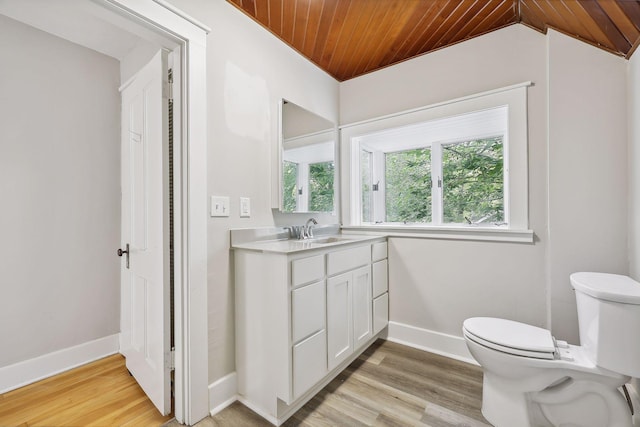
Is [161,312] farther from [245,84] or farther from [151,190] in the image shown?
[245,84]

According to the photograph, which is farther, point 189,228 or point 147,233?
point 147,233

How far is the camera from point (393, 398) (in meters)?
1.63

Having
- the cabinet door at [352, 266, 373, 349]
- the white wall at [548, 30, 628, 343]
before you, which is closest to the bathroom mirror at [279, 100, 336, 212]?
the cabinet door at [352, 266, 373, 349]

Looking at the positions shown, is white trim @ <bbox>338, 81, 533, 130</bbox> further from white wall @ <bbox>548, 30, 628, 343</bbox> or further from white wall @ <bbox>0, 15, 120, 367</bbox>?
white wall @ <bbox>0, 15, 120, 367</bbox>

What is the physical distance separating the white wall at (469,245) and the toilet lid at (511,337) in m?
0.43

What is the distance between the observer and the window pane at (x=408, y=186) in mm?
2504

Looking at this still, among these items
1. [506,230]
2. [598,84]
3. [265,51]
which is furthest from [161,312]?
[598,84]

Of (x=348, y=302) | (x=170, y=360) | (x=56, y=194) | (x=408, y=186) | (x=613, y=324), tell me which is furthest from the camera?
(x=408, y=186)

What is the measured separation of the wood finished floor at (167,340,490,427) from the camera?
1.46m

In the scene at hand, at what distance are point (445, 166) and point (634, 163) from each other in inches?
44.4

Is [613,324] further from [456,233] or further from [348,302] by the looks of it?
[348,302]

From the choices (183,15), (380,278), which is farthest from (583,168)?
(183,15)

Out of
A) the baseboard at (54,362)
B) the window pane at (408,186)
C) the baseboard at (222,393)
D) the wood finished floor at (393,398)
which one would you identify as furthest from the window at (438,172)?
the baseboard at (54,362)

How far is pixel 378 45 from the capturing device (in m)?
2.15
